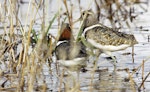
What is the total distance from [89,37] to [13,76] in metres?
1.66

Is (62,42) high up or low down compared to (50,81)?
up

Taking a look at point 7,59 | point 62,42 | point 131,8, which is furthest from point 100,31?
point 131,8

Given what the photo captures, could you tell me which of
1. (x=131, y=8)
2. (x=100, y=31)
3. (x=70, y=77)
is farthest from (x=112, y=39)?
(x=131, y=8)

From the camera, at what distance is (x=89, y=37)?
7.39 m

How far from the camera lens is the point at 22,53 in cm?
609

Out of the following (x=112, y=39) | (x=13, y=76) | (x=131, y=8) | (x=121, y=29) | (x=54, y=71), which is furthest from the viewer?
(x=131, y=8)

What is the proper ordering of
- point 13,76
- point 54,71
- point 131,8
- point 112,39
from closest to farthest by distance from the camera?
point 13,76
point 54,71
point 112,39
point 131,8

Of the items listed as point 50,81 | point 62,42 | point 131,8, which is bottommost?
point 50,81

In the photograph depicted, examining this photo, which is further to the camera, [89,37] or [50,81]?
[89,37]

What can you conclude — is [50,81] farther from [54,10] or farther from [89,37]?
[54,10]

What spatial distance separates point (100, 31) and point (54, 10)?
3.92m

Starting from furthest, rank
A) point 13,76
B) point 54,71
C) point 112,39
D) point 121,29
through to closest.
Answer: point 121,29, point 112,39, point 54,71, point 13,76

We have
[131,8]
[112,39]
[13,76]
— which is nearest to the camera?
[13,76]

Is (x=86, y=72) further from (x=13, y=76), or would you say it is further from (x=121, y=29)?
(x=121, y=29)
